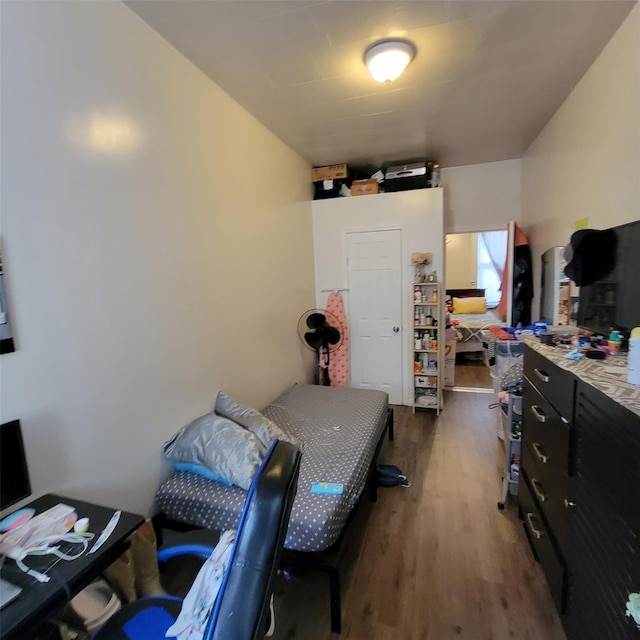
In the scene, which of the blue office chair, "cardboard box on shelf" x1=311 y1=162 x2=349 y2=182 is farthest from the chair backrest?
"cardboard box on shelf" x1=311 y1=162 x2=349 y2=182

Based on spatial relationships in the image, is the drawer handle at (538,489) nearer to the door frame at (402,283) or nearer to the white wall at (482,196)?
the door frame at (402,283)

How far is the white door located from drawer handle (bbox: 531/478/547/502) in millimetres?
2272

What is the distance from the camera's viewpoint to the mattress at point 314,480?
152 cm

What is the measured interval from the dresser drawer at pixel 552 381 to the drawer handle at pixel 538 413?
9 cm

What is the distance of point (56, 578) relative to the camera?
0.93 meters

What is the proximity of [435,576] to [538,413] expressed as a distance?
0.99 metres

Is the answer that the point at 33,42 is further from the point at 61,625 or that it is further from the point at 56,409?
the point at 61,625

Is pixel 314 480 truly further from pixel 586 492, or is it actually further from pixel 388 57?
pixel 388 57

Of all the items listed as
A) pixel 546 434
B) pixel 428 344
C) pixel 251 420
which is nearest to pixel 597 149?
pixel 546 434

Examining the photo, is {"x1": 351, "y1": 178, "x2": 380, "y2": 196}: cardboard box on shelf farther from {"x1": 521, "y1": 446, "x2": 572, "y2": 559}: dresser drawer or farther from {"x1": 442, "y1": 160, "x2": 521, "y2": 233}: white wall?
{"x1": 521, "y1": 446, "x2": 572, "y2": 559}: dresser drawer

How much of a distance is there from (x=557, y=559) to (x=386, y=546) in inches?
34.5

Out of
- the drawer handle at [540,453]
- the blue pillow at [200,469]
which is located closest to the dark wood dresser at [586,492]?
the drawer handle at [540,453]

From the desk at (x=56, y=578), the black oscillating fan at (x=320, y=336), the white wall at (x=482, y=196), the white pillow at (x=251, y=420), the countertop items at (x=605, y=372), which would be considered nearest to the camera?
the desk at (x=56, y=578)

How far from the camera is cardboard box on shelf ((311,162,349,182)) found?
13.0ft
